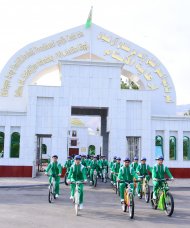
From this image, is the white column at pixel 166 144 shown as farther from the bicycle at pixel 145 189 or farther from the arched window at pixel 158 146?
the bicycle at pixel 145 189

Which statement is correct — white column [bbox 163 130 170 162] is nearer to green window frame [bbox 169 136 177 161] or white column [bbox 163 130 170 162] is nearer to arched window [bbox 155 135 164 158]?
arched window [bbox 155 135 164 158]

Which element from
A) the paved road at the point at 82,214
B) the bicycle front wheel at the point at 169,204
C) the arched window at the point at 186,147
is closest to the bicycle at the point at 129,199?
the paved road at the point at 82,214

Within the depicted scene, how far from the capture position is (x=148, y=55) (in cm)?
3019

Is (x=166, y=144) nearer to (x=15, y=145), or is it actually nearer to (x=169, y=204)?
(x=15, y=145)

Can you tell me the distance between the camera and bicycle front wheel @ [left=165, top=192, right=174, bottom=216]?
1202cm

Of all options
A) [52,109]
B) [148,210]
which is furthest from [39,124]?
[148,210]

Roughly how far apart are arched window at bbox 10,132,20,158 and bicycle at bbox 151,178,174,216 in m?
16.6

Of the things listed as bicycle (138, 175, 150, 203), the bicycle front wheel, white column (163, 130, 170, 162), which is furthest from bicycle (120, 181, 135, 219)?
white column (163, 130, 170, 162)

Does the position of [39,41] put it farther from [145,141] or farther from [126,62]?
[145,141]

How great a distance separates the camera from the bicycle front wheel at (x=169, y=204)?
12.0m

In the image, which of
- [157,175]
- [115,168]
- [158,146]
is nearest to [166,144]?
[158,146]

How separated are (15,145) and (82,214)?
57.3ft

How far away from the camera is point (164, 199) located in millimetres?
12742

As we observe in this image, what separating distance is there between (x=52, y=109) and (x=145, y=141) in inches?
293
